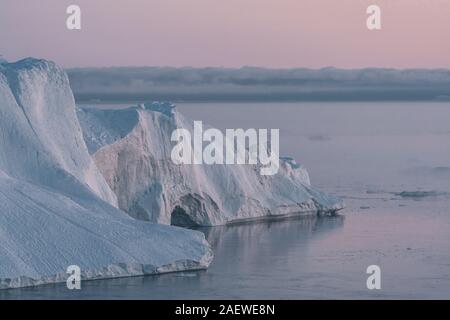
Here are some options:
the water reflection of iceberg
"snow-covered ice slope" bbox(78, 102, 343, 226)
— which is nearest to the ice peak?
"snow-covered ice slope" bbox(78, 102, 343, 226)

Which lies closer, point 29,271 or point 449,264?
point 29,271

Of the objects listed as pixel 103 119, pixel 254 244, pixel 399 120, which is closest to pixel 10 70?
pixel 103 119

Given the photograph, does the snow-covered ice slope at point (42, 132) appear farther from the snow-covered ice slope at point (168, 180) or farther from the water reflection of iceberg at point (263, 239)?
the water reflection of iceberg at point (263, 239)

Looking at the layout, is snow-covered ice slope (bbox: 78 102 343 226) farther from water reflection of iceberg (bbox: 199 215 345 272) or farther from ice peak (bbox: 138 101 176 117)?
water reflection of iceberg (bbox: 199 215 345 272)

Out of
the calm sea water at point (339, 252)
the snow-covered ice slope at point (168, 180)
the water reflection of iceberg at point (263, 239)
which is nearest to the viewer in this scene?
the calm sea water at point (339, 252)

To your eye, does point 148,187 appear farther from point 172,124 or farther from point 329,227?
point 329,227

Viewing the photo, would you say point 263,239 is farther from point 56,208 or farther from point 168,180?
point 56,208

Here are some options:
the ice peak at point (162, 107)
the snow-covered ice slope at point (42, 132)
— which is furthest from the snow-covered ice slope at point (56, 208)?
the ice peak at point (162, 107)
